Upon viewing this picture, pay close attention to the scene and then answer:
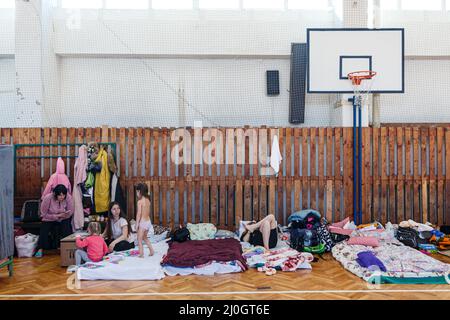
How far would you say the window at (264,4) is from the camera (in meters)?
8.35

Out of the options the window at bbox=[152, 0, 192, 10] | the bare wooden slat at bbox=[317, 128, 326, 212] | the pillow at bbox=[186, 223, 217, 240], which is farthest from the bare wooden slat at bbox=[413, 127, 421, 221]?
the window at bbox=[152, 0, 192, 10]

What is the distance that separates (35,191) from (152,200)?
2057 millimetres

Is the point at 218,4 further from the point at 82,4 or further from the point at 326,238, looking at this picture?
the point at 326,238

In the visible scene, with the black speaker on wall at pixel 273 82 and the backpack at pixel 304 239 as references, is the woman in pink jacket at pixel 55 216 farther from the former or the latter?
the black speaker on wall at pixel 273 82

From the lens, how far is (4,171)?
4.70m

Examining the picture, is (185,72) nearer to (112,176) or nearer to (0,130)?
(112,176)

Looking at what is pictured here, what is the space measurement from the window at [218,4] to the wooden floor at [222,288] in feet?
19.2

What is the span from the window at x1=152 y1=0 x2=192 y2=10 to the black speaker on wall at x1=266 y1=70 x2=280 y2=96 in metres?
2.22

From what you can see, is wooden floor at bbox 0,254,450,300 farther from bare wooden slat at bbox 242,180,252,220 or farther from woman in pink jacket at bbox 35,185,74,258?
bare wooden slat at bbox 242,180,252,220

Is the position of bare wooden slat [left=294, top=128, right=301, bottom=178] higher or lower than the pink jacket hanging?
higher

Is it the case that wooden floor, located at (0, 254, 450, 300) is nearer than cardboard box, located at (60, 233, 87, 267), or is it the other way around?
wooden floor, located at (0, 254, 450, 300)

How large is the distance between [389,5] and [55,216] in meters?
7.83

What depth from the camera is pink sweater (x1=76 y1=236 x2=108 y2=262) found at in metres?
5.16

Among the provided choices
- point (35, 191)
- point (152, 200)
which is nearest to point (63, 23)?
→ point (35, 191)
